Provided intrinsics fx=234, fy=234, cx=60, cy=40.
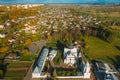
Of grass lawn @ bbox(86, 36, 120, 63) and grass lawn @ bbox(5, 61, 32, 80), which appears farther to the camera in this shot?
grass lawn @ bbox(86, 36, 120, 63)

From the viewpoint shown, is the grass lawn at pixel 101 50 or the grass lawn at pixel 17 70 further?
the grass lawn at pixel 101 50

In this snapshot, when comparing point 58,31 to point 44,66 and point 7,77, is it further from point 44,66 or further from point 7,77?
point 7,77

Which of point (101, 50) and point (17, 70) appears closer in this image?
point (17, 70)

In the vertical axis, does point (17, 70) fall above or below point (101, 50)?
above

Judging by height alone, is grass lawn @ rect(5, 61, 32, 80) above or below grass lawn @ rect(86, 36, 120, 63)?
above
